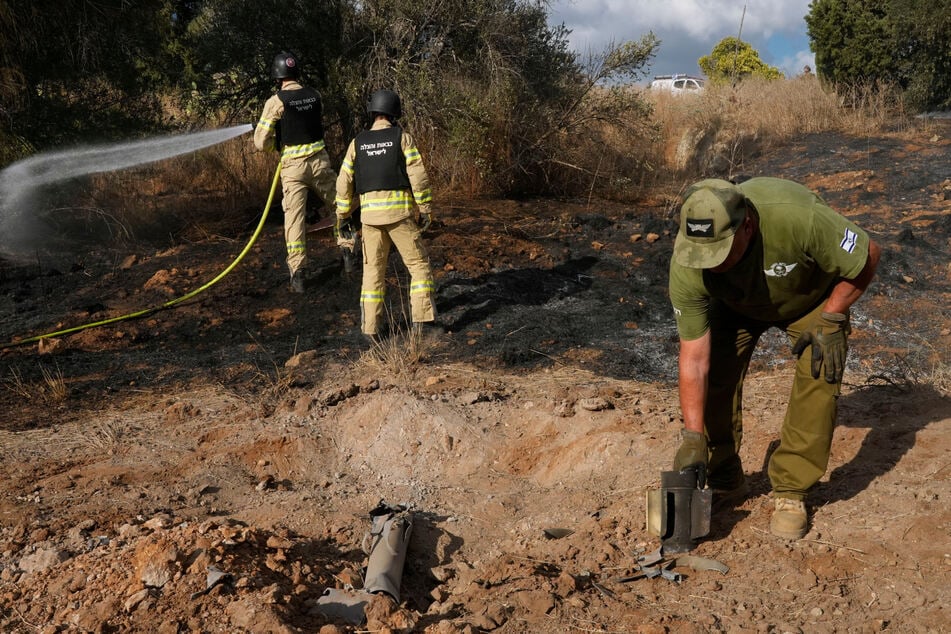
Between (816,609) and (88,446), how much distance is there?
4.15m

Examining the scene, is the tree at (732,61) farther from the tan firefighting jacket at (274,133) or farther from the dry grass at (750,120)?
the tan firefighting jacket at (274,133)

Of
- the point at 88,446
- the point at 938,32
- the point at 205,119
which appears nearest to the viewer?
the point at 88,446

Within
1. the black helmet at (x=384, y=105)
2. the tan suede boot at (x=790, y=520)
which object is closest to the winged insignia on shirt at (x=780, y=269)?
the tan suede boot at (x=790, y=520)

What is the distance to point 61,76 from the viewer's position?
8883 millimetres

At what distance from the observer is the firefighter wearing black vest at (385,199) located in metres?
6.09

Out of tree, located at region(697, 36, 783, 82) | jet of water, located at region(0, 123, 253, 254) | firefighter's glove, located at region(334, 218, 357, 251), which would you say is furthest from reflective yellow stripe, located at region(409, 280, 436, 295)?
tree, located at region(697, 36, 783, 82)

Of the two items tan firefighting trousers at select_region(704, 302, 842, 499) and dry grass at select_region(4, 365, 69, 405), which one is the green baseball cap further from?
dry grass at select_region(4, 365, 69, 405)

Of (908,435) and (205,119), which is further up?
(205,119)

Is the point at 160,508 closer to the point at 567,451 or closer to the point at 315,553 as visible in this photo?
the point at 315,553

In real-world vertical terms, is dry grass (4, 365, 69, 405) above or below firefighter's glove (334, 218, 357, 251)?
below

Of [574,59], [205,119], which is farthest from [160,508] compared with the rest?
[574,59]

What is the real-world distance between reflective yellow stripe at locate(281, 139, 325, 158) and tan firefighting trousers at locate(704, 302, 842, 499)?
15.5 feet

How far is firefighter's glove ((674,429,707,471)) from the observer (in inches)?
130

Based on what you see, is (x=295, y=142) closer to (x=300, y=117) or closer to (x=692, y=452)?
(x=300, y=117)
